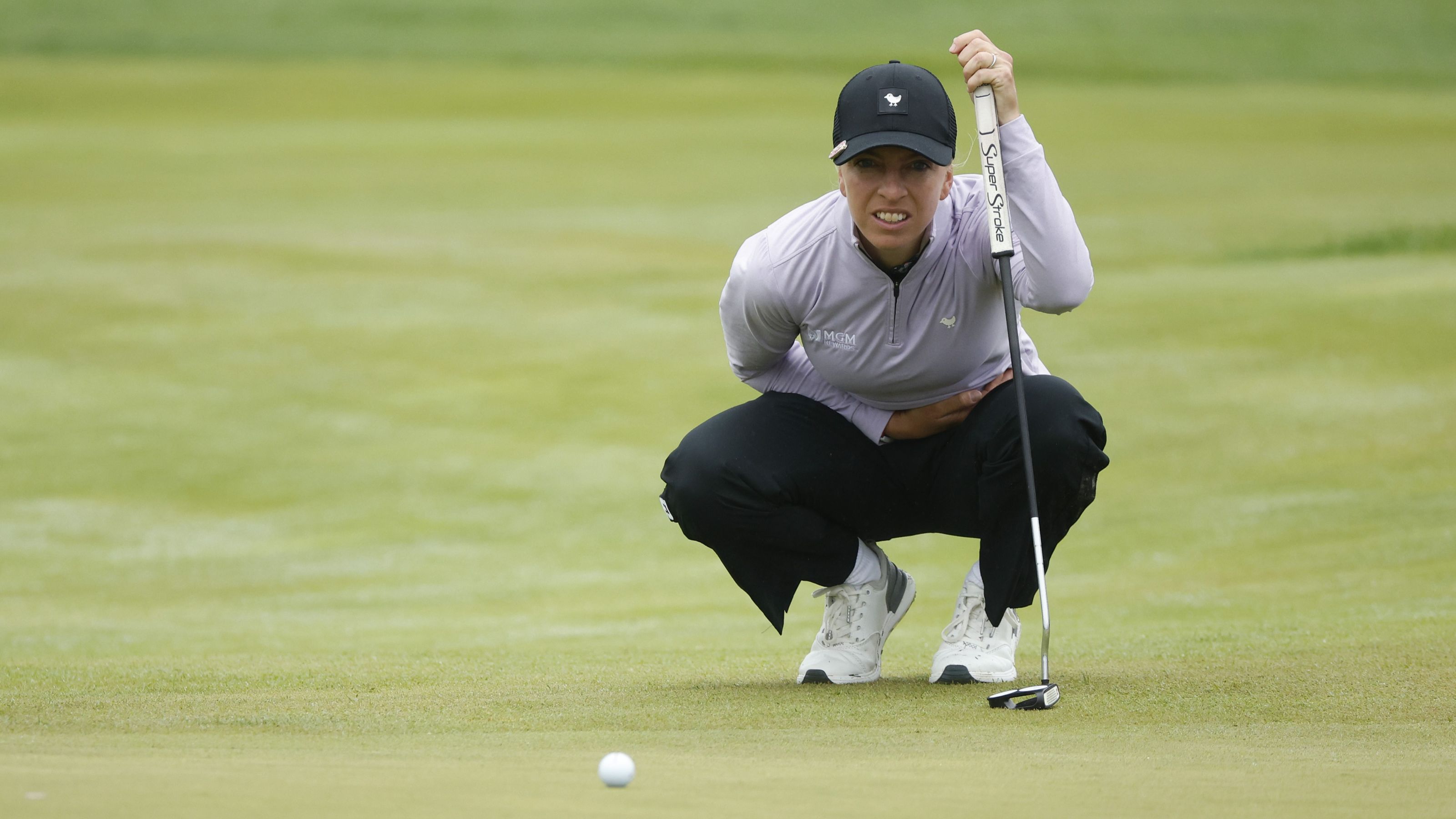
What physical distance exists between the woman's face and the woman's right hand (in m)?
0.56

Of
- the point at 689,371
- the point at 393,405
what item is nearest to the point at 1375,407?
the point at 689,371

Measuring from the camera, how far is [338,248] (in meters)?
18.2

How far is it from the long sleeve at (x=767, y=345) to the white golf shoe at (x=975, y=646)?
0.51 metres

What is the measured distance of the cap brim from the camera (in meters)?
3.78

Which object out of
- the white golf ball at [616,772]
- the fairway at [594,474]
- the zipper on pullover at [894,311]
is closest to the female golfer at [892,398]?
the zipper on pullover at [894,311]

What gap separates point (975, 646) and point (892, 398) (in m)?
0.69

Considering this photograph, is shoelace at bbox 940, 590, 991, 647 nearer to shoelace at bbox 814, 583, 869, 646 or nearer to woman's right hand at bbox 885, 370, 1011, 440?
shoelace at bbox 814, 583, 869, 646

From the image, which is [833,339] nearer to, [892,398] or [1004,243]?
[892,398]

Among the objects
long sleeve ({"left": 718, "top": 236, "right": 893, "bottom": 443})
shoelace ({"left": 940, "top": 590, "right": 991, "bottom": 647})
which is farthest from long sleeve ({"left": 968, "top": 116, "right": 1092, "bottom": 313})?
shoelace ({"left": 940, "top": 590, "right": 991, "bottom": 647})

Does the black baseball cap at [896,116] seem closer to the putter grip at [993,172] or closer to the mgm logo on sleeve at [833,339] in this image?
the putter grip at [993,172]

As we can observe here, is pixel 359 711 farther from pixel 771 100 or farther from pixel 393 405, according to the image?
pixel 771 100

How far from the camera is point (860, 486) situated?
4.40m

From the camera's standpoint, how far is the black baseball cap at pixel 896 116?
150 inches

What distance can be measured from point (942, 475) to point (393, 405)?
9018mm
